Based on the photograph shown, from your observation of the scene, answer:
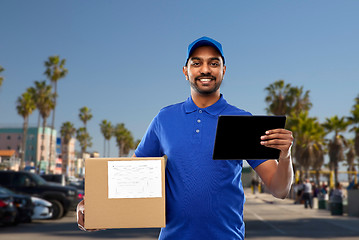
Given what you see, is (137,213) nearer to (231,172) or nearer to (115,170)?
(115,170)

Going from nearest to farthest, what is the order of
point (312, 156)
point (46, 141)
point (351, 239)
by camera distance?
point (351, 239) < point (312, 156) < point (46, 141)

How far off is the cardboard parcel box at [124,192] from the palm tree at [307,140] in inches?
2233

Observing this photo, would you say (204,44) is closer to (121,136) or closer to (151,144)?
(151,144)

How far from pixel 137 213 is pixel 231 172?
0.53 metres

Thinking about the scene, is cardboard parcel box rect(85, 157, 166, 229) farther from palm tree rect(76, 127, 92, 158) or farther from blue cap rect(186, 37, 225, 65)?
palm tree rect(76, 127, 92, 158)

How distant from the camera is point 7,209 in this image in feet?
53.5

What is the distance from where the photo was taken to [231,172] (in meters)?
2.54

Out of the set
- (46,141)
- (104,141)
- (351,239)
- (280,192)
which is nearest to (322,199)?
(351,239)

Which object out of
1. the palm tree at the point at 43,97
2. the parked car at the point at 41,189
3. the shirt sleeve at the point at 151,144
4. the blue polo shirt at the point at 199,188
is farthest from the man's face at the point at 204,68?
the palm tree at the point at 43,97

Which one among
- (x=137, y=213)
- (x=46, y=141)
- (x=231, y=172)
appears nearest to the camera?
(x=137, y=213)

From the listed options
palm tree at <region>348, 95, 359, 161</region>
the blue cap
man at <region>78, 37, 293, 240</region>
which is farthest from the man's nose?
palm tree at <region>348, 95, 359, 161</region>

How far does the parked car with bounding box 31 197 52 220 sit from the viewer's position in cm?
1892

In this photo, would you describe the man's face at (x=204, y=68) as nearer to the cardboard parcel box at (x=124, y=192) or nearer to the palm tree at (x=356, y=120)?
the cardboard parcel box at (x=124, y=192)

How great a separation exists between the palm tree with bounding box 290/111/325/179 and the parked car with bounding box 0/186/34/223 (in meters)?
44.1
